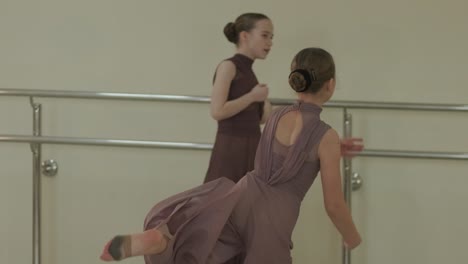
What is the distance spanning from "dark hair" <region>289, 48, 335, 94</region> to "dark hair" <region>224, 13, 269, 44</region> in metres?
0.75

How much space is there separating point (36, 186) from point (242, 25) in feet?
4.05

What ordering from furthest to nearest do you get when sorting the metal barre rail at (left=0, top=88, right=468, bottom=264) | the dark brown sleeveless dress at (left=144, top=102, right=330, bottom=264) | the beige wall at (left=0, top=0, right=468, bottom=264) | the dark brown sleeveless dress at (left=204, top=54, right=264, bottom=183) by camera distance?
1. the beige wall at (left=0, top=0, right=468, bottom=264)
2. the metal barre rail at (left=0, top=88, right=468, bottom=264)
3. the dark brown sleeveless dress at (left=204, top=54, right=264, bottom=183)
4. the dark brown sleeveless dress at (left=144, top=102, right=330, bottom=264)

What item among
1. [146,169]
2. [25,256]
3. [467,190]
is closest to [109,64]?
[146,169]

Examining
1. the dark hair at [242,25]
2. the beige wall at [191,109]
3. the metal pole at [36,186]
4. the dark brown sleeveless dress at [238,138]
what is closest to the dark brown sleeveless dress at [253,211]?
the dark brown sleeveless dress at [238,138]

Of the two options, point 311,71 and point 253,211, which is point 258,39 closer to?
point 311,71

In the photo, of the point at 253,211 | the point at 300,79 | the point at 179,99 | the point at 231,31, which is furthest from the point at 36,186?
the point at 300,79

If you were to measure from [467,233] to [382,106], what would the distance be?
2.33ft

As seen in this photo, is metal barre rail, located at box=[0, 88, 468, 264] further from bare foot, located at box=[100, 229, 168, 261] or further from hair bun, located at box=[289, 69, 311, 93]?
bare foot, located at box=[100, 229, 168, 261]

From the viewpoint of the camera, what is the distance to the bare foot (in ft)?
8.80

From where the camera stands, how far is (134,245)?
2.71 meters

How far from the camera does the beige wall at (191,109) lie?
3.97 m

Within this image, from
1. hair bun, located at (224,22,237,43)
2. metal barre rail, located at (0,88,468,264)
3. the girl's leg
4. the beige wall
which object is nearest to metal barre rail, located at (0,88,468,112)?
metal barre rail, located at (0,88,468,264)

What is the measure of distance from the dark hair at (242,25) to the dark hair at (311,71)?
0.75m

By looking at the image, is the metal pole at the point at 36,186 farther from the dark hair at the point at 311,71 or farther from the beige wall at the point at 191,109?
the dark hair at the point at 311,71
